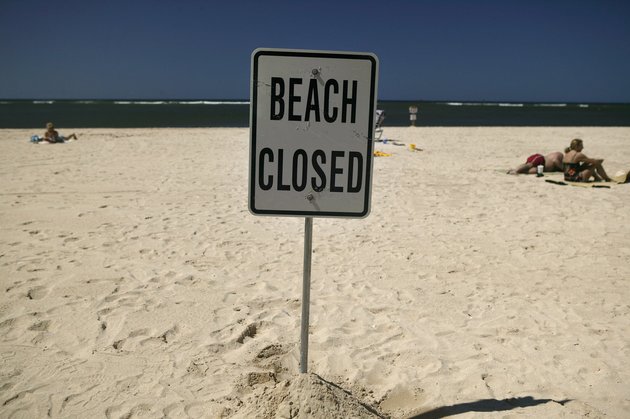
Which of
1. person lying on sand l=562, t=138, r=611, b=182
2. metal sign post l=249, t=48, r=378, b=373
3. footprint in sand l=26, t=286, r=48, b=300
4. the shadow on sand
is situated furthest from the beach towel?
footprint in sand l=26, t=286, r=48, b=300

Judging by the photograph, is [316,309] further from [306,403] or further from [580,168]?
[580,168]

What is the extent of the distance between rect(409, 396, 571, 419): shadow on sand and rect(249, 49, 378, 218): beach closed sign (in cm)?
128

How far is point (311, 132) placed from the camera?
2051mm

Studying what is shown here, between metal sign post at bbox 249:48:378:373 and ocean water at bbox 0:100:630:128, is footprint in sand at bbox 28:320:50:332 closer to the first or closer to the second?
metal sign post at bbox 249:48:378:373

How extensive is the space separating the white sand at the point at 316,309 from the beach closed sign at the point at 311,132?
3.27 feet

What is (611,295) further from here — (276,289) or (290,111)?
(290,111)

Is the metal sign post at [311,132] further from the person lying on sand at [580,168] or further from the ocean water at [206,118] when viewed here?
the ocean water at [206,118]

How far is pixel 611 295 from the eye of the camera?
416 centimetres

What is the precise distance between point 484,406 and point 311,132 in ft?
6.11

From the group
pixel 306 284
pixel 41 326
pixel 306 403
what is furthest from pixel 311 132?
pixel 41 326

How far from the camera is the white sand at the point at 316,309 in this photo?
265cm

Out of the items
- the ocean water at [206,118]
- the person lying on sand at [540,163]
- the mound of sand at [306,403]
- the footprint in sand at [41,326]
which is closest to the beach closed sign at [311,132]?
the mound of sand at [306,403]

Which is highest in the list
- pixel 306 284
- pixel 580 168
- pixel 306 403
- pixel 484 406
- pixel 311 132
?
pixel 311 132

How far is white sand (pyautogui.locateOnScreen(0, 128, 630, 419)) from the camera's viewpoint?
8.70ft
